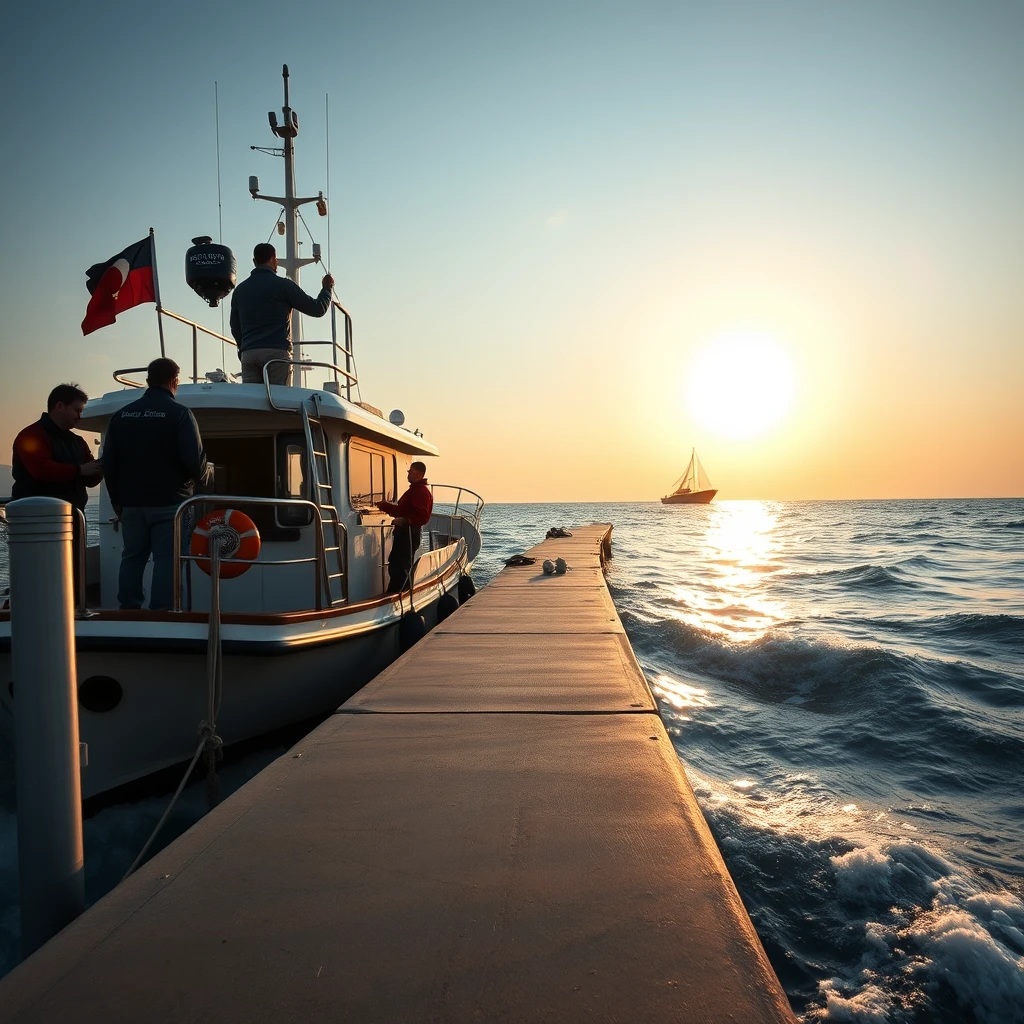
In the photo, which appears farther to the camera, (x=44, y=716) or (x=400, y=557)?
(x=400, y=557)

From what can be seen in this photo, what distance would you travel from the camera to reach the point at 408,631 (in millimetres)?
6375

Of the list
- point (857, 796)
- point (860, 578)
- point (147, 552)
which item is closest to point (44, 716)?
point (147, 552)

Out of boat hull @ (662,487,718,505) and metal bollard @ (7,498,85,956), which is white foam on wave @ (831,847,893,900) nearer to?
metal bollard @ (7,498,85,956)

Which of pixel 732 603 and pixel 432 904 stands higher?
pixel 432 904

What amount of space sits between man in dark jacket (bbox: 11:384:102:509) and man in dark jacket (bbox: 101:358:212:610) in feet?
0.74

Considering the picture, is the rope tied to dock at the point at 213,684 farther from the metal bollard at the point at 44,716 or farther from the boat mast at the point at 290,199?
the boat mast at the point at 290,199

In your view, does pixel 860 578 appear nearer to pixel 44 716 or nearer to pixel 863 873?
pixel 863 873

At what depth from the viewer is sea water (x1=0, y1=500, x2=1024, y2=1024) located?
2.86 meters

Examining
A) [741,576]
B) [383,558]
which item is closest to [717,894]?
[383,558]

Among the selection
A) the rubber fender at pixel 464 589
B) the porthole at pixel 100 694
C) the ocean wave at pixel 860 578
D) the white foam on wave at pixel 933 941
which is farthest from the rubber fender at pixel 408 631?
the ocean wave at pixel 860 578

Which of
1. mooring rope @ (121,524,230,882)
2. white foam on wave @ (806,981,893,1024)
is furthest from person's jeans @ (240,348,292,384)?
white foam on wave @ (806,981,893,1024)

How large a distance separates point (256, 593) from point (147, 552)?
1.21 m

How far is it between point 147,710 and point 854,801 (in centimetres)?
444

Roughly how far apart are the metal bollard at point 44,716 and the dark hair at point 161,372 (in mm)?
2637
